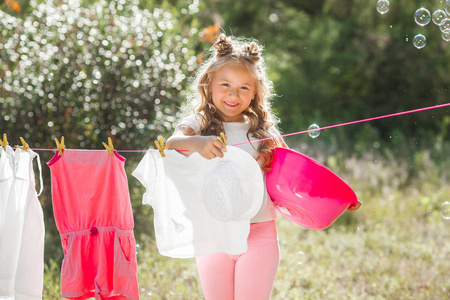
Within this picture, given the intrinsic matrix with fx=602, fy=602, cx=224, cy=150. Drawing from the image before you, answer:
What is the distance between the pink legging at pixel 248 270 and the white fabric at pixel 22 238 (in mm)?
687

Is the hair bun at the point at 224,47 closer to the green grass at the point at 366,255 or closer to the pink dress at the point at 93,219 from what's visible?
the pink dress at the point at 93,219

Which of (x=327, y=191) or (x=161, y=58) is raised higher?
(x=161, y=58)

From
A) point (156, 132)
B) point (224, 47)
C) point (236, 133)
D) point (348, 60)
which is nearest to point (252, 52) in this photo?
point (224, 47)

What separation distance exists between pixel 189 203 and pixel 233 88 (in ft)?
1.66

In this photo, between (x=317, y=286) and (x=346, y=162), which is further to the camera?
(x=346, y=162)

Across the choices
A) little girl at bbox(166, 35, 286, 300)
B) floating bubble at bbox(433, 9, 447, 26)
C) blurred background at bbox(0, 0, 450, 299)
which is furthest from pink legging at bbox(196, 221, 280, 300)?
floating bubble at bbox(433, 9, 447, 26)

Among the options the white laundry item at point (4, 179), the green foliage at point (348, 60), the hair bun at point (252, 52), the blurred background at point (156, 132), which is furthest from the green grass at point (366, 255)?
the green foliage at point (348, 60)

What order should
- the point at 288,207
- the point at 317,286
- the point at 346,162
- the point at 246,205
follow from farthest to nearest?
1. the point at 346,162
2. the point at 317,286
3. the point at 288,207
4. the point at 246,205

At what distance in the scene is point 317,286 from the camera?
3.80m

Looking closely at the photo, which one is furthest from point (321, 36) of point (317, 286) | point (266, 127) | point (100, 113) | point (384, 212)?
point (266, 127)

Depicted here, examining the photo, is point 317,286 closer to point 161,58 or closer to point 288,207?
point 288,207

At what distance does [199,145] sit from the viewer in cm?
229

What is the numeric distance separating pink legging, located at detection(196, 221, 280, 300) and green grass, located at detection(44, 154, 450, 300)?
94 centimetres

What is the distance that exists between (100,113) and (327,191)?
2.90m
